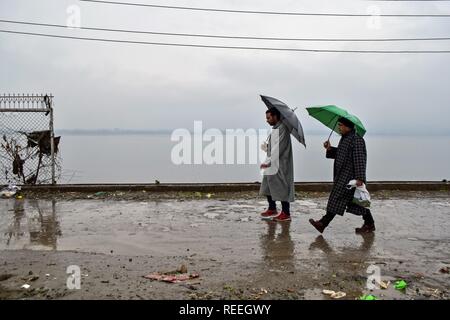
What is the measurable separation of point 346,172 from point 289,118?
1230 millimetres

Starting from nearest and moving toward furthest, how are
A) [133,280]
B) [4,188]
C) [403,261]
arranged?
1. [133,280]
2. [403,261]
3. [4,188]

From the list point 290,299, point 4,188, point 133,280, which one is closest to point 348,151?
point 290,299

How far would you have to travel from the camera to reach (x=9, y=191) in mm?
8484

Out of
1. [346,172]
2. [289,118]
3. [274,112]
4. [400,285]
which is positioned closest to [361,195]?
[346,172]

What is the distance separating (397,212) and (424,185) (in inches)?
114

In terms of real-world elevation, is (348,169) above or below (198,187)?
above

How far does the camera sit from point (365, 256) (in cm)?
475

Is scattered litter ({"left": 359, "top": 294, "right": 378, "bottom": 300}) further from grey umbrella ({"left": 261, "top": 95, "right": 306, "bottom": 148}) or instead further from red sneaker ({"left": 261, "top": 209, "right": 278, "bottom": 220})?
red sneaker ({"left": 261, "top": 209, "right": 278, "bottom": 220})

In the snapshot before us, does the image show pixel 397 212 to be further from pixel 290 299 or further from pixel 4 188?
pixel 4 188

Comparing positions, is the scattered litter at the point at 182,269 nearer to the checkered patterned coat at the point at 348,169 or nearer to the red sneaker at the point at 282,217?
the checkered patterned coat at the point at 348,169

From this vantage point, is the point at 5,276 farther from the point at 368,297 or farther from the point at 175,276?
the point at 368,297

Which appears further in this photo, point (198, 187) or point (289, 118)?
point (198, 187)

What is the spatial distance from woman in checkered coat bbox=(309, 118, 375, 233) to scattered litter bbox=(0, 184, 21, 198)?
6432mm

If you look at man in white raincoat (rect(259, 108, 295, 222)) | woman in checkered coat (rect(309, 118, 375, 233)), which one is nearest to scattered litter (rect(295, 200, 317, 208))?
man in white raincoat (rect(259, 108, 295, 222))
